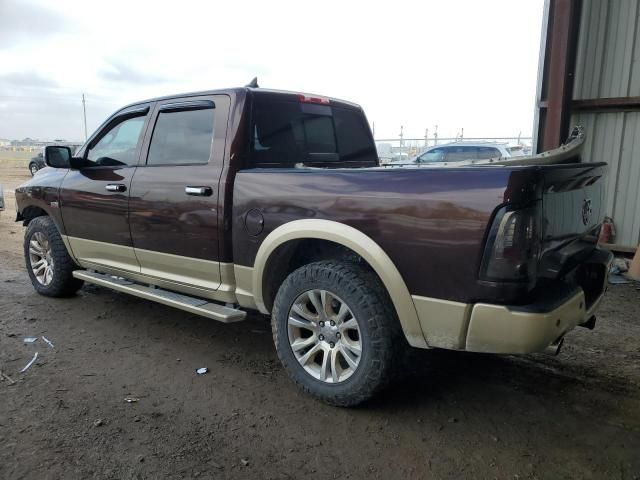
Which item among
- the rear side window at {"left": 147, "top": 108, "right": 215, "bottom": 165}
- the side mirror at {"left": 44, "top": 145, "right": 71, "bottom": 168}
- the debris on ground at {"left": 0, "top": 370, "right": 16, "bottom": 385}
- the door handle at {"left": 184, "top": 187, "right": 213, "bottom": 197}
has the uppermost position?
the rear side window at {"left": 147, "top": 108, "right": 215, "bottom": 165}

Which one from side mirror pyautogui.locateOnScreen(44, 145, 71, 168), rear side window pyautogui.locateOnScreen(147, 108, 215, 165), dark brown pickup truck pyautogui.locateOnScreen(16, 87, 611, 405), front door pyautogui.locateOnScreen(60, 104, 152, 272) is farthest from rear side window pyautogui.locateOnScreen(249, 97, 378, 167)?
side mirror pyautogui.locateOnScreen(44, 145, 71, 168)

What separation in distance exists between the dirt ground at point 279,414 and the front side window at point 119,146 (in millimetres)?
1479

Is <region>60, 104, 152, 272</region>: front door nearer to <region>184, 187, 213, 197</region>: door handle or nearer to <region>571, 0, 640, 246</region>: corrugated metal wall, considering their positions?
<region>184, 187, 213, 197</region>: door handle

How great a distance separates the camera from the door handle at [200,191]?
11.8ft

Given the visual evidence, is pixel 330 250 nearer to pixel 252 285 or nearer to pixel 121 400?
pixel 252 285

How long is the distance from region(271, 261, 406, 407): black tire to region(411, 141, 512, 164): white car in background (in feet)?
31.6

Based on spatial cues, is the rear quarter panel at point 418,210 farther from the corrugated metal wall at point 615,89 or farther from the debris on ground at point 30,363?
the corrugated metal wall at point 615,89

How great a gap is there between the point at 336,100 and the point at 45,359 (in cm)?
309

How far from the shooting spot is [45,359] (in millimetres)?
3887

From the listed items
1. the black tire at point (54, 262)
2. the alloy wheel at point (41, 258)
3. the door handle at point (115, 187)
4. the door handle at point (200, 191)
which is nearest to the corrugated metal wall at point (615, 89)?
the door handle at point (200, 191)

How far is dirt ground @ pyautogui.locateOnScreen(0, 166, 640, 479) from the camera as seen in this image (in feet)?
8.50

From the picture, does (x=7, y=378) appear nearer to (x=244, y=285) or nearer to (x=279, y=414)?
(x=244, y=285)

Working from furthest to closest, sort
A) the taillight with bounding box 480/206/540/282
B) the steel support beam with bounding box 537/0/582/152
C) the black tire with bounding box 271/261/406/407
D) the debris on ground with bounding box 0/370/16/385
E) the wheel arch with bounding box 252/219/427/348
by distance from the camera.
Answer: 1. the steel support beam with bounding box 537/0/582/152
2. the debris on ground with bounding box 0/370/16/385
3. the black tire with bounding box 271/261/406/407
4. the wheel arch with bounding box 252/219/427/348
5. the taillight with bounding box 480/206/540/282

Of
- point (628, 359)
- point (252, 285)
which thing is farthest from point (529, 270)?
point (628, 359)
